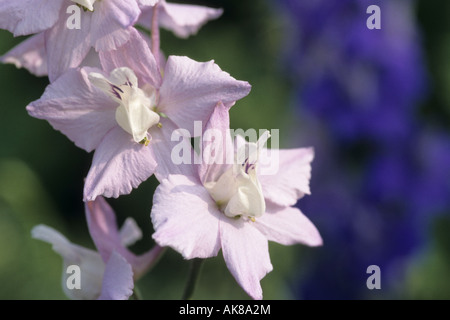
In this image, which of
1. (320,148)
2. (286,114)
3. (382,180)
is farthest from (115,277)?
(286,114)

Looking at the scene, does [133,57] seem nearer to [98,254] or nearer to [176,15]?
[176,15]

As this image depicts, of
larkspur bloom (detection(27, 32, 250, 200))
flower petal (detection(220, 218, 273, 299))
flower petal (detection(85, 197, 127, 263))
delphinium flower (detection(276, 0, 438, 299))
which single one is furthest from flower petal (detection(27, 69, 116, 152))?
delphinium flower (detection(276, 0, 438, 299))

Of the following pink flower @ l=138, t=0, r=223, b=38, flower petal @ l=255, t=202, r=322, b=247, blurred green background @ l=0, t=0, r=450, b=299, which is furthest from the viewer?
blurred green background @ l=0, t=0, r=450, b=299

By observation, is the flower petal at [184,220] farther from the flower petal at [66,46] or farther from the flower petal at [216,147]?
the flower petal at [66,46]

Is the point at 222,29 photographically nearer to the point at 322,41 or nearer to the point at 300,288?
the point at 322,41

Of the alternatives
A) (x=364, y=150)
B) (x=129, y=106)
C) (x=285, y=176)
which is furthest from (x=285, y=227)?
(x=364, y=150)

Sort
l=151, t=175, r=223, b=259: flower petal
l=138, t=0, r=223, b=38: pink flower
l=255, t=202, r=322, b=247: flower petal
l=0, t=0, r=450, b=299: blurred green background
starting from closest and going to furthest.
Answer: l=151, t=175, r=223, b=259: flower petal
l=255, t=202, r=322, b=247: flower petal
l=138, t=0, r=223, b=38: pink flower
l=0, t=0, r=450, b=299: blurred green background

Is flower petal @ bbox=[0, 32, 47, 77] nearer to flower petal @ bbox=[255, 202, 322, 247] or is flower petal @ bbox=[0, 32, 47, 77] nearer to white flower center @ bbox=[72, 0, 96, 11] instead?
white flower center @ bbox=[72, 0, 96, 11]

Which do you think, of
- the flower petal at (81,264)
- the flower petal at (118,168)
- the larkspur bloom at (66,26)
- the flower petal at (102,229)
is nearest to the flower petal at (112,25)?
the larkspur bloom at (66,26)
